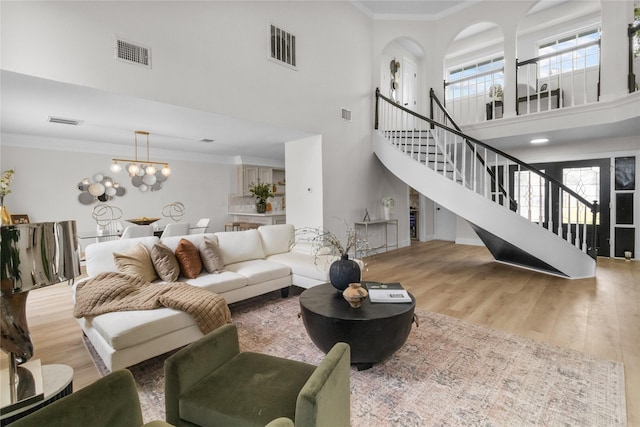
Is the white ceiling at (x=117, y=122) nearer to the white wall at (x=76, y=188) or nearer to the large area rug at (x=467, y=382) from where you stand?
the white wall at (x=76, y=188)

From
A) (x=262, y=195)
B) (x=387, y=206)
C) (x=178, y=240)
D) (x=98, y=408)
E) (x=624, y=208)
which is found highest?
(x=262, y=195)

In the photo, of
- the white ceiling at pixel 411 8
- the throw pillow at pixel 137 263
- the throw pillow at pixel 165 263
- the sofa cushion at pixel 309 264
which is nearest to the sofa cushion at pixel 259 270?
the sofa cushion at pixel 309 264

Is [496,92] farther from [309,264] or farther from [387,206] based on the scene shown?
[309,264]

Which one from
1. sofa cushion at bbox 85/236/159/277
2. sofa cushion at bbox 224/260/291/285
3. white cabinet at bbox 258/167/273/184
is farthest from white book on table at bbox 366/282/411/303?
white cabinet at bbox 258/167/273/184

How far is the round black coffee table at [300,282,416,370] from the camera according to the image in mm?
1999

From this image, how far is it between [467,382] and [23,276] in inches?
96.8

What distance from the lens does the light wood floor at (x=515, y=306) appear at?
245 cm

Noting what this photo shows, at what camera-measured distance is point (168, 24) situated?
11.5ft

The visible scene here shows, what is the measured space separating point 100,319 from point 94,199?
507 centimetres

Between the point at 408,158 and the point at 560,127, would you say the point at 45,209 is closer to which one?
the point at 408,158

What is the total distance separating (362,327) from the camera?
1.99 metres

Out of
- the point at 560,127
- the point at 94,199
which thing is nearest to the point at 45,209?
the point at 94,199

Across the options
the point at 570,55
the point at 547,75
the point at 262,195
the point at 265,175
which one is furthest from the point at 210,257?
the point at 570,55

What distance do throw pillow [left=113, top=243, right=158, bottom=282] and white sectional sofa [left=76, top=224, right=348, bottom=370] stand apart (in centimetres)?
9
